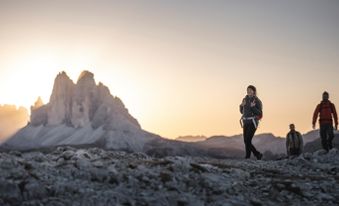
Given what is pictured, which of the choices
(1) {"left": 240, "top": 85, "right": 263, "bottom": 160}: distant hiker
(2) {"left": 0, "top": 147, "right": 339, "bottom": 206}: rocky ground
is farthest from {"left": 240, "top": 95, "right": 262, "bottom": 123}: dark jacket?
(2) {"left": 0, "top": 147, "right": 339, "bottom": 206}: rocky ground

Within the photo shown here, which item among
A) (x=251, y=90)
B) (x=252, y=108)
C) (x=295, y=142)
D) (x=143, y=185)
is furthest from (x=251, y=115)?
(x=143, y=185)

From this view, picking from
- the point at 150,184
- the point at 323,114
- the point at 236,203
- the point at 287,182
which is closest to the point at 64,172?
the point at 150,184

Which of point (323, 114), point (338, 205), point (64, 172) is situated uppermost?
point (323, 114)

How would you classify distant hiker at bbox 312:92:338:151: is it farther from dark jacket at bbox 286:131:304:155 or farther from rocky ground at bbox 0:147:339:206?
rocky ground at bbox 0:147:339:206

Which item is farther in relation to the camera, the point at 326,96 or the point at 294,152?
the point at 294,152

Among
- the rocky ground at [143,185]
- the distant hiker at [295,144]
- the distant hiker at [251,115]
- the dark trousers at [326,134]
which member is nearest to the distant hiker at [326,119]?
the dark trousers at [326,134]

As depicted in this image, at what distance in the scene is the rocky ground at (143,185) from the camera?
11094mm

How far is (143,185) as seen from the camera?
12656 millimetres

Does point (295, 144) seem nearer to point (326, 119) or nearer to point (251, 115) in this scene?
point (326, 119)

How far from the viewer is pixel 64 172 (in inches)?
Result: 505

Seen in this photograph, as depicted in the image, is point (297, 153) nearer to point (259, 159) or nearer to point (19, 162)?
point (259, 159)

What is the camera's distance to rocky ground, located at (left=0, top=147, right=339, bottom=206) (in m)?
11.1

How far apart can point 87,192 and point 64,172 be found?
165 centimetres

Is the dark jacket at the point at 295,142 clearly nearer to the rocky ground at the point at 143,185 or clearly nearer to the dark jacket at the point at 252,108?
the dark jacket at the point at 252,108
